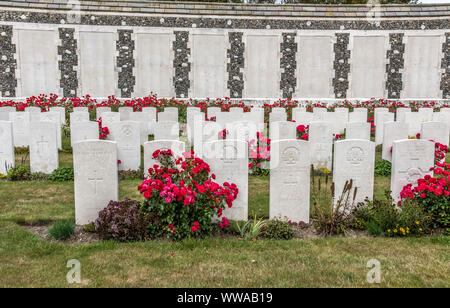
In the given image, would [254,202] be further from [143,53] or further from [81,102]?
[143,53]

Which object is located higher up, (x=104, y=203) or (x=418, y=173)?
(x=418, y=173)

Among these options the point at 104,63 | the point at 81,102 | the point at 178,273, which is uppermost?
the point at 104,63

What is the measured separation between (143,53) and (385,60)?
1064 cm

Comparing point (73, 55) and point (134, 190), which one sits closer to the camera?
point (134, 190)

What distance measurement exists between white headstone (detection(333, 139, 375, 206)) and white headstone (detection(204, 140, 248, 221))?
1383 millimetres

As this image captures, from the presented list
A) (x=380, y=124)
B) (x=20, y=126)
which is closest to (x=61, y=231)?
(x=20, y=126)

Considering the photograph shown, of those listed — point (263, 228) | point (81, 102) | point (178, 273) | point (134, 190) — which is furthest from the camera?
point (81, 102)

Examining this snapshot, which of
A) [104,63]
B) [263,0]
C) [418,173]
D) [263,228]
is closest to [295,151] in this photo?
[263,228]

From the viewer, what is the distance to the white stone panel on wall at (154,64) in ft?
Answer: 57.1

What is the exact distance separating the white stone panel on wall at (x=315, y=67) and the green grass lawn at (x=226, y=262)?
13.7m

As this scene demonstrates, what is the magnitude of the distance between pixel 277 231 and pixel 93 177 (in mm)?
2692

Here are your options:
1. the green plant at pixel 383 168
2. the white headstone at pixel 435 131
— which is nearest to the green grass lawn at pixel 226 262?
the green plant at pixel 383 168

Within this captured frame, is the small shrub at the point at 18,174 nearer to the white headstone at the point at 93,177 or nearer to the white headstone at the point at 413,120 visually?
the white headstone at the point at 93,177

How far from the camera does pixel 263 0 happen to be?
98.5ft
